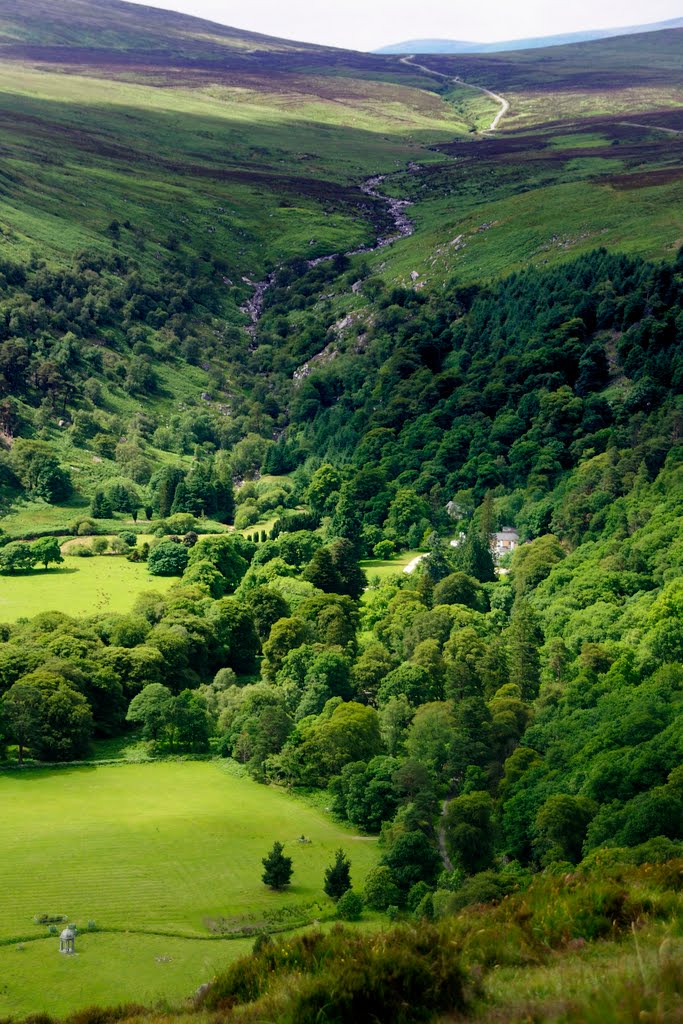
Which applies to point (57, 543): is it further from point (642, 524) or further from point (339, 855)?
point (339, 855)

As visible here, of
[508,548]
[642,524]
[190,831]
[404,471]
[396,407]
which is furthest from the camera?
[396,407]

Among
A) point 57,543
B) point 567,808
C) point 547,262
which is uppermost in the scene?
point 547,262

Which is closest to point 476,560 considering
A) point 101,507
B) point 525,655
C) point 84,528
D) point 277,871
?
point 525,655

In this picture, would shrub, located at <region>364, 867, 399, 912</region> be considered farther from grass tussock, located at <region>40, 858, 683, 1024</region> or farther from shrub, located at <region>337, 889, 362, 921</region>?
grass tussock, located at <region>40, 858, 683, 1024</region>

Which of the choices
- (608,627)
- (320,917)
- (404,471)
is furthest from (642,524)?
(320,917)

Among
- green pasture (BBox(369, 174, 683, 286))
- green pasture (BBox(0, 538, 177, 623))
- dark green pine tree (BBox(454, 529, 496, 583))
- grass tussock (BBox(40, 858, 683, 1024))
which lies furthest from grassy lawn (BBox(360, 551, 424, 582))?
grass tussock (BBox(40, 858, 683, 1024))

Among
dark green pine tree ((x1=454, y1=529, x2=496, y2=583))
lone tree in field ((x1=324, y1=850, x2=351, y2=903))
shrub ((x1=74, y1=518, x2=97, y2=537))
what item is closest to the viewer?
lone tree in field ((x1=324, y1=850, x2=351, y2=903))

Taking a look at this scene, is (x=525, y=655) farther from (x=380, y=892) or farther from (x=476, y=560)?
(x=380, y=892)
